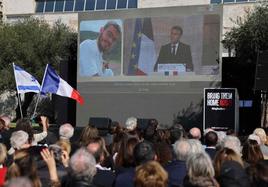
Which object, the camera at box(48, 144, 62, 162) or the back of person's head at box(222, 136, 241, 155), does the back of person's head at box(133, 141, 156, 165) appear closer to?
the camera at box(48, 144, 62, 162)

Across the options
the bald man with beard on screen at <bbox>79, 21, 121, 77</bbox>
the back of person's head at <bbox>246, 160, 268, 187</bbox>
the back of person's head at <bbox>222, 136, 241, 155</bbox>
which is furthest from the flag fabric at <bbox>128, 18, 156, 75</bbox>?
the back of person's head at <bbox>246, 160, 268, 187</bbox>

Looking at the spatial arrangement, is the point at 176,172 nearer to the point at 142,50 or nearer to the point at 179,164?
the point at 179,164

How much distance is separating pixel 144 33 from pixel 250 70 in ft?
17.9

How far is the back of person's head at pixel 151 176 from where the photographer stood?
480 centimetres

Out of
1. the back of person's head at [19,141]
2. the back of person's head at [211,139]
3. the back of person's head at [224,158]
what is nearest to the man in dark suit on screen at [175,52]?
the back of person's head at [211,139]

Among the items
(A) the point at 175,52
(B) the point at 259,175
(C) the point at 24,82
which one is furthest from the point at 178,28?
(B) the point at 259,175

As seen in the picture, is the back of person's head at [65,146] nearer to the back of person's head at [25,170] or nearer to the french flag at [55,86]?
the back of person's head at [25,170]

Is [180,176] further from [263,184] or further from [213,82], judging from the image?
[213,82]

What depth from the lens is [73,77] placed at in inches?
1275

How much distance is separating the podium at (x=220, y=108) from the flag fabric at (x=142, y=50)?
626 centimetres

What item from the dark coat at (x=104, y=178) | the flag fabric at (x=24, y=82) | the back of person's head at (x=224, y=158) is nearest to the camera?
the dark coat at (x=104, y=178)

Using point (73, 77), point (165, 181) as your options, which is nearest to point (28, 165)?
point (165, 181)

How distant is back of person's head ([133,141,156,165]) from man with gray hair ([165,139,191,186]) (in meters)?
0.45

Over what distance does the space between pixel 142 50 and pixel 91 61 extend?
2714mm
